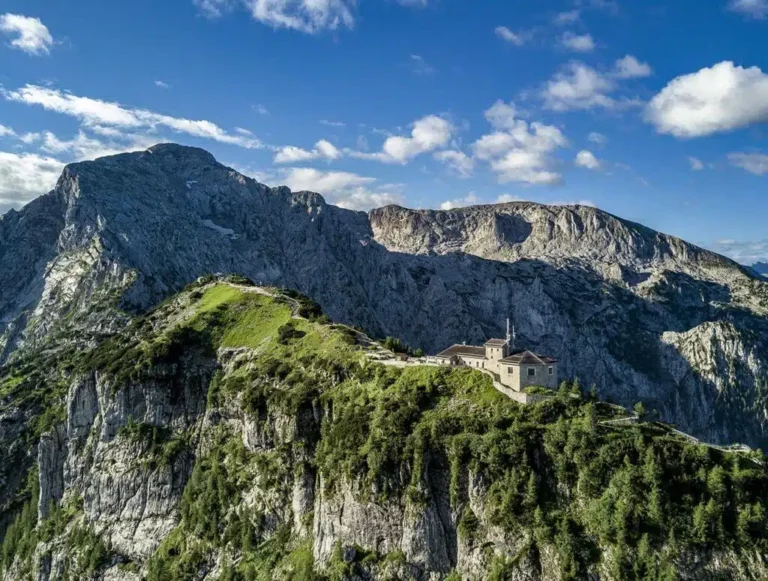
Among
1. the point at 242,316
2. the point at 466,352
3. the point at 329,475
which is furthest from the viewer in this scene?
the point at 242,316

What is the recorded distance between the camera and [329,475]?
11600 cm

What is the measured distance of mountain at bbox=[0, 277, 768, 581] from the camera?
8731cm

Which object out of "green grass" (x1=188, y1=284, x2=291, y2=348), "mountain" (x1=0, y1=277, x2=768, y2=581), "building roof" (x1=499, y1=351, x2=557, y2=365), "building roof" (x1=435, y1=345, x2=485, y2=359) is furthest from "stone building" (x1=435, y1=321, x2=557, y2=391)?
"green grass" (x1=188, y1=284, x2=291, y2=348)

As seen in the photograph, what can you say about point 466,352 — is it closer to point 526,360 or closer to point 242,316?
point 526,360

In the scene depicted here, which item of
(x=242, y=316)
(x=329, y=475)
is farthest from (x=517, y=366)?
(x=242, y=316)

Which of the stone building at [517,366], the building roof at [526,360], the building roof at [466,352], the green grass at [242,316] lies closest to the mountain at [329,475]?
the green grass at [242,316]

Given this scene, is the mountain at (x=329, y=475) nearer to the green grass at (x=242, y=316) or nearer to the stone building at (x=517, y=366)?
the green grass at (x=242, y=316)

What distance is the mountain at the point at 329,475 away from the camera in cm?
8731

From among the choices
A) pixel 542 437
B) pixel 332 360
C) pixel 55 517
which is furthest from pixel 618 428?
pixel 55 517

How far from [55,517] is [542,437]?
136100 mm

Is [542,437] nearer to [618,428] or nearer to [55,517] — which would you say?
[618,428]

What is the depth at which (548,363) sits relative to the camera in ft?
359

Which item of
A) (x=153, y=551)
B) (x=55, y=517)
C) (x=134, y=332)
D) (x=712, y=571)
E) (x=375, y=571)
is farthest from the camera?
(x=134, y=332)

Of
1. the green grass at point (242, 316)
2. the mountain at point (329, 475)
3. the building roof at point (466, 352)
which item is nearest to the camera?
the mountain at point (329, 475)
